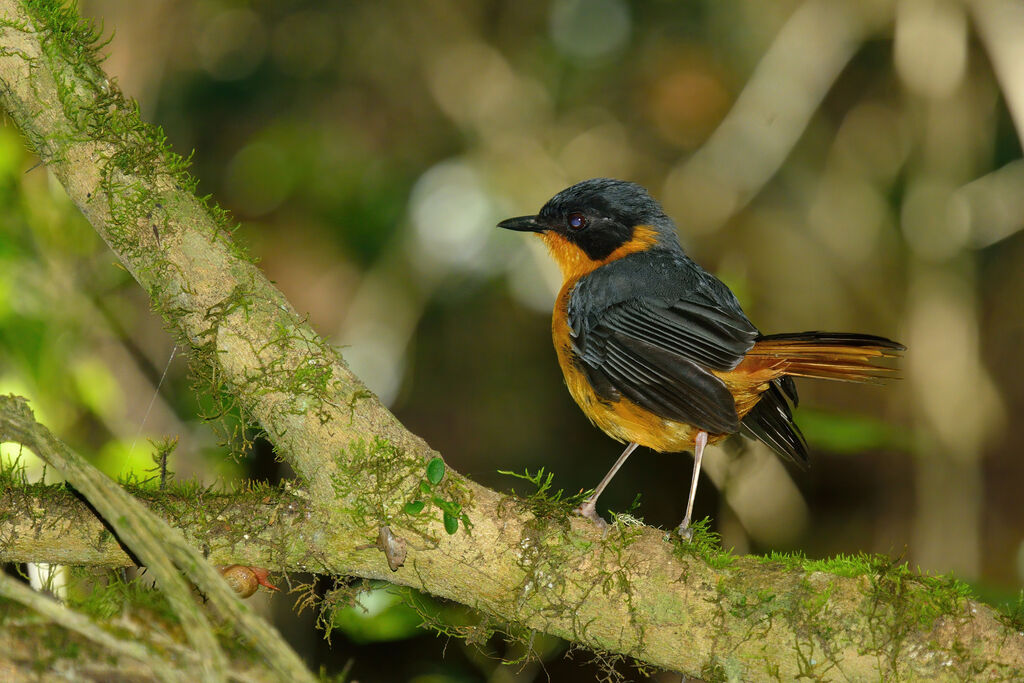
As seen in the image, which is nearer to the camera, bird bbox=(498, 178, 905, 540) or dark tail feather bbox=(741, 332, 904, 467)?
dark tail feather bbox=(741, 332, 904, 467)

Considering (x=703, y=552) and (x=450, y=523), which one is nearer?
(x=450, y=523)

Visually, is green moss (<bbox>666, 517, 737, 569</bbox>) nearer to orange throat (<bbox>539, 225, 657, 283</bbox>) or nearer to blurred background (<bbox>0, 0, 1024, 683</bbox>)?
orange throat (<bbox>539, 225, 657, 283</bbox>)

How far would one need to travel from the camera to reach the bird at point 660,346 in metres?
3.29

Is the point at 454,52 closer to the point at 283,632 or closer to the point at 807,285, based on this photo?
the point at 807,285

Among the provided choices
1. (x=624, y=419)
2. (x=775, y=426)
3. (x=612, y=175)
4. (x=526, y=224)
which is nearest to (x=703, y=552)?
(x=624, y=419)

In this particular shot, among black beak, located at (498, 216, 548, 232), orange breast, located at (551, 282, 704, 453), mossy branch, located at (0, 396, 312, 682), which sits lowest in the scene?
mossy branch, located at (0, 396, 312, 682)

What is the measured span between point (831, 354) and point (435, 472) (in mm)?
1417

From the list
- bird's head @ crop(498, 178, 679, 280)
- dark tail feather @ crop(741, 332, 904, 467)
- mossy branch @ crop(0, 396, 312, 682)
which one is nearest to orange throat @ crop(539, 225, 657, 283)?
bird's head @ crop(498, 178, 679, 280)

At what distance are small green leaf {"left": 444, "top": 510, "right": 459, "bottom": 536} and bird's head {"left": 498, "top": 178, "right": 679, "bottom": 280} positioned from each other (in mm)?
2028

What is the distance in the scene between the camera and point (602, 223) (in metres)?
4.43

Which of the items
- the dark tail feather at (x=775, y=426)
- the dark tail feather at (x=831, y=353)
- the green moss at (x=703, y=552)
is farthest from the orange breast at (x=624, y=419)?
the green moss at (x=703, y=552)

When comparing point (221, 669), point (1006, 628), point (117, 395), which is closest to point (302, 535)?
point (221, 669)

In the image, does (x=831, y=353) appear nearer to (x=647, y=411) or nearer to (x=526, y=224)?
(x=647, y=411)

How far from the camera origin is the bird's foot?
111 inches
